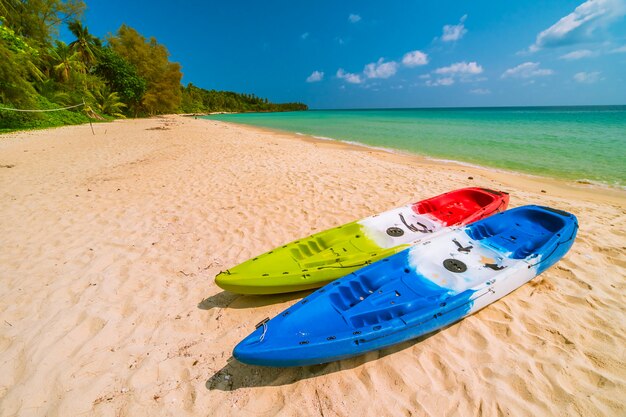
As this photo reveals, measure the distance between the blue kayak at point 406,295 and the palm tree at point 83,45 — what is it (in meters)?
41.9

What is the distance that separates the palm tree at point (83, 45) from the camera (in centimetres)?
3023

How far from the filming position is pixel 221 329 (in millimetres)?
2936

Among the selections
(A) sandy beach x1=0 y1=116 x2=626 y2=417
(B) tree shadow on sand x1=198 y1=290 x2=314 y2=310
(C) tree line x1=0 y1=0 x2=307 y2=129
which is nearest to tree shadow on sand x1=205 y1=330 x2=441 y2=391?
(A) sandy beach x1=0 y1=116 x2=626 y2=417

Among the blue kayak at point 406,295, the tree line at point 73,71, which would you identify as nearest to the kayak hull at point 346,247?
the blue kayak at point 406,295

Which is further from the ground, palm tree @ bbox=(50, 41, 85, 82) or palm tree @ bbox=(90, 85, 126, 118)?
palm tree @ bbox=(50, 41, 85, 82)

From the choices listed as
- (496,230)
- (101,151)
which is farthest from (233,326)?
(101,151)

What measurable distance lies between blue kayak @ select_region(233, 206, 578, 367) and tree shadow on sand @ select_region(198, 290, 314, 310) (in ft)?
2.31

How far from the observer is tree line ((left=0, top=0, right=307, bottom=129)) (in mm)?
16797

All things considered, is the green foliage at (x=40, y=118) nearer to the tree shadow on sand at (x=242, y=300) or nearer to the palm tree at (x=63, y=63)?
the palm tree at (x=63, y=63)

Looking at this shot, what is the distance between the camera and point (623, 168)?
34.3ft

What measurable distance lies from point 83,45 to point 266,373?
43903 millimetres

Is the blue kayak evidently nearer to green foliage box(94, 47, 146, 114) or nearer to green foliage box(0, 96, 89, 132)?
green foliage box(0, 96, 89, 132)

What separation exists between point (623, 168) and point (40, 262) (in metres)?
17.9

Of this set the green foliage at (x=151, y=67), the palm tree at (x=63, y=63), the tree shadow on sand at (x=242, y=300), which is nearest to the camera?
the tree shadow on sand at (x=242, y=300)
